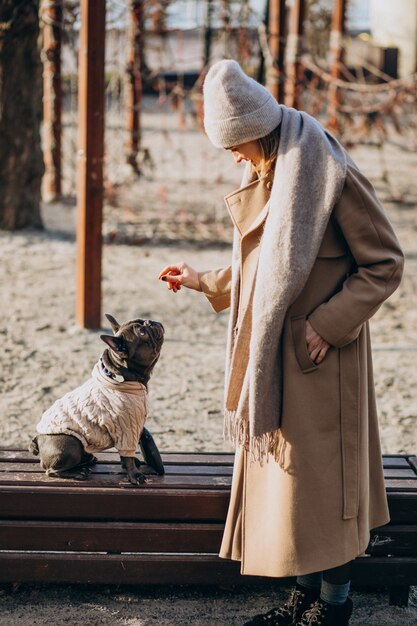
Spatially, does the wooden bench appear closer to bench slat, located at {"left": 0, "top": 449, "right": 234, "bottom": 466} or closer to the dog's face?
bench slat, located at {"left": 0, "top": 449, "right": 234, "bottom": 466}

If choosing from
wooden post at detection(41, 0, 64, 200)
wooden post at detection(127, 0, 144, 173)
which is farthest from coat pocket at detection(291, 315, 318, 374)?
wooden post at detection(127, 0, 144, 173)

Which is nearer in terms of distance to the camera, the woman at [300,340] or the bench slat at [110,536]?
the woman at [300,340]

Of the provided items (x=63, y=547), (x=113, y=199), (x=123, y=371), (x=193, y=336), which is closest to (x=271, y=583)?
(x=63, y=547)

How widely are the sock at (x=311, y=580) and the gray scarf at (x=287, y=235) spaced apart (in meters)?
0.59

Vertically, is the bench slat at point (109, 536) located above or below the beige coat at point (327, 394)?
below

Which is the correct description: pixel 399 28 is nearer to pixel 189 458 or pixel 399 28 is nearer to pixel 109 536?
pixel 189 458

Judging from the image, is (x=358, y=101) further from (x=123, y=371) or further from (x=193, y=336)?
(x=123, y=371)

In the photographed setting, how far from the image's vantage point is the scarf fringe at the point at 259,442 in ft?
9.18

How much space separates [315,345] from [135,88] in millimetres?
9612

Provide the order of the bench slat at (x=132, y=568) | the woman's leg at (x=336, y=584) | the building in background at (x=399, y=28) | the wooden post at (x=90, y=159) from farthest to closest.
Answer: the building in background at (x=399, y=28) → the wooden post at (x=90, y=159) → the bench slat at (x=132, y=568) → the woman's leg at (x=336, y=584)

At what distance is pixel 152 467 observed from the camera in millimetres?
3254

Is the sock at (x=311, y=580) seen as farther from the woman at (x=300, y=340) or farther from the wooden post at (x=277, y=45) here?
the wooden post at (x=277, y=45)

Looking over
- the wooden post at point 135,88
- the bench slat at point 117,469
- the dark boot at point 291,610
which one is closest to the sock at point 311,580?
the dark boot at point 291,610

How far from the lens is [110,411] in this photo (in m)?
3.06
